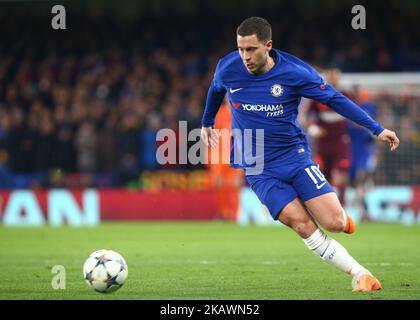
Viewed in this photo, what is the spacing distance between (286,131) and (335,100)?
0.48m

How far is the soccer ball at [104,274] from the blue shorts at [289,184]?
1260 mm

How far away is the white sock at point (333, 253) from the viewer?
22.4 feet

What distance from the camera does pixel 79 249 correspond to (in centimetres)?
1081

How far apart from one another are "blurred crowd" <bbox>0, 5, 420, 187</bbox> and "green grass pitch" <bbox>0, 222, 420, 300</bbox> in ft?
6.35

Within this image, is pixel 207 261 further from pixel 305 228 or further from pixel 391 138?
pixel 391 138

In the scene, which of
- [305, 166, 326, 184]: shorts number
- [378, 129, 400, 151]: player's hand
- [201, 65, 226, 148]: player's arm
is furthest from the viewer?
[201, 65, 226, 148]: player's arm

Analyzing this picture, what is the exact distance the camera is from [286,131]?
7176mm

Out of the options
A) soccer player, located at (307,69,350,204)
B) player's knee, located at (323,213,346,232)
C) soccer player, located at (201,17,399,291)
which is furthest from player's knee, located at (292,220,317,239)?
soccer player, located at (307,69,350,204)

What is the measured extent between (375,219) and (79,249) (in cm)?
634

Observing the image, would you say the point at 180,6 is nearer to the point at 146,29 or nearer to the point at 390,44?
the point at 146,29

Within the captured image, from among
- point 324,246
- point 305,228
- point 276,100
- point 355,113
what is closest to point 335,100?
point 355,113

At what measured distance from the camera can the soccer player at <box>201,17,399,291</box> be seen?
688cm

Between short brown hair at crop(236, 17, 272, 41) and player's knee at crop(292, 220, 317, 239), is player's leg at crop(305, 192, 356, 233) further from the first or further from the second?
short brown hair at crop(236, 17, 272, 41)
